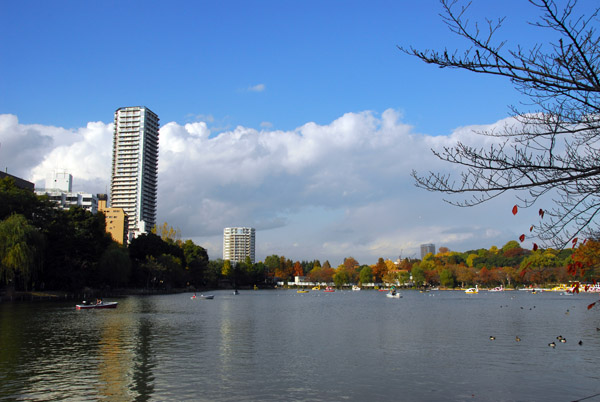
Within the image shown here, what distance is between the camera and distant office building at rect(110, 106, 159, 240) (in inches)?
7175

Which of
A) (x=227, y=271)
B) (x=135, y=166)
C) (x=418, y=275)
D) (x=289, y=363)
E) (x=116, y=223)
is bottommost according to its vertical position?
(x=289, y=363)

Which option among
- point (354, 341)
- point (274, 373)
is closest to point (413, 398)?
point (274, 373)

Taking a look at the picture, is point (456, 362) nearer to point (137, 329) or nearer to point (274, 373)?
point (274, 373)

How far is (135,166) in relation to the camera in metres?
186

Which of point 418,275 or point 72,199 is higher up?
point 72,199

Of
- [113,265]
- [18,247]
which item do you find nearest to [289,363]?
[18,247]

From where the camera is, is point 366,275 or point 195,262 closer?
point 195,262

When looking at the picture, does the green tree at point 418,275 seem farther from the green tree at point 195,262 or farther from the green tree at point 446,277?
the green tree at point 195,262

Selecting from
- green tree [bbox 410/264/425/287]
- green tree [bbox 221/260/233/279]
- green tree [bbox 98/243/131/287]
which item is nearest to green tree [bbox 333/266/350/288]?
green tree [bbox 410/264/425/287]

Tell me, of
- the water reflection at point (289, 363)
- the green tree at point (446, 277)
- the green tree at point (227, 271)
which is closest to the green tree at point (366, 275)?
the green tree at point (446, 277)

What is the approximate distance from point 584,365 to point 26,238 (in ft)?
174

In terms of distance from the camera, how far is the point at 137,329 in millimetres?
31578

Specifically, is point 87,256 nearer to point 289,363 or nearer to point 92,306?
point 92,306

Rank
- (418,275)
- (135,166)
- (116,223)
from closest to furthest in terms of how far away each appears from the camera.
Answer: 1. (116,223)
2. (418,275)
3. (135,166)
